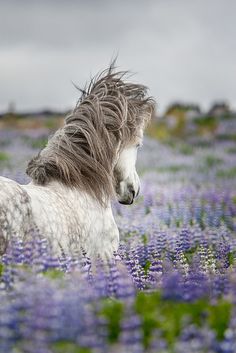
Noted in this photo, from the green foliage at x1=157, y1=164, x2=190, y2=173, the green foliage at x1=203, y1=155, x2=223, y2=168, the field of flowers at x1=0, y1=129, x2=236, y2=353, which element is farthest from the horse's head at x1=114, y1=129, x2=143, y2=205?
the green foliage at x1=203, y1=155, x2=223, y2=168

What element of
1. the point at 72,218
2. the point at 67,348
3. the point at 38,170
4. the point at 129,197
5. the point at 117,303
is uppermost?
the point at 38,170

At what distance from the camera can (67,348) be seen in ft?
11.0

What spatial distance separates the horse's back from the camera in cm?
559

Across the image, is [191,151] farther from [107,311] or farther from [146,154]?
[107,311]

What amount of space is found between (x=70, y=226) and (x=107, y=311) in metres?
2.79

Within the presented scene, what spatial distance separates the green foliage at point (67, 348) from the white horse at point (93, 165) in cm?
272

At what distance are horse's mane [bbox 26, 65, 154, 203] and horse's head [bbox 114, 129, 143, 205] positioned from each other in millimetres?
103

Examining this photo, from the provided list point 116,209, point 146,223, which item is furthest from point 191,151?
point 146,223

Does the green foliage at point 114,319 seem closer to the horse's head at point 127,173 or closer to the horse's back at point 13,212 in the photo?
the horse's back at point 13,212

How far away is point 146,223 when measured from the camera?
33.0 feet

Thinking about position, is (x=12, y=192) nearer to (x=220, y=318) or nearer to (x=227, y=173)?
(x=220, y=318)

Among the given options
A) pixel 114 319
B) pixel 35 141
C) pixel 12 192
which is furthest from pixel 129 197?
pixel 35 141

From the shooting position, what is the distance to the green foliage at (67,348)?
10.9ft

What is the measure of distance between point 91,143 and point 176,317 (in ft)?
11.2
